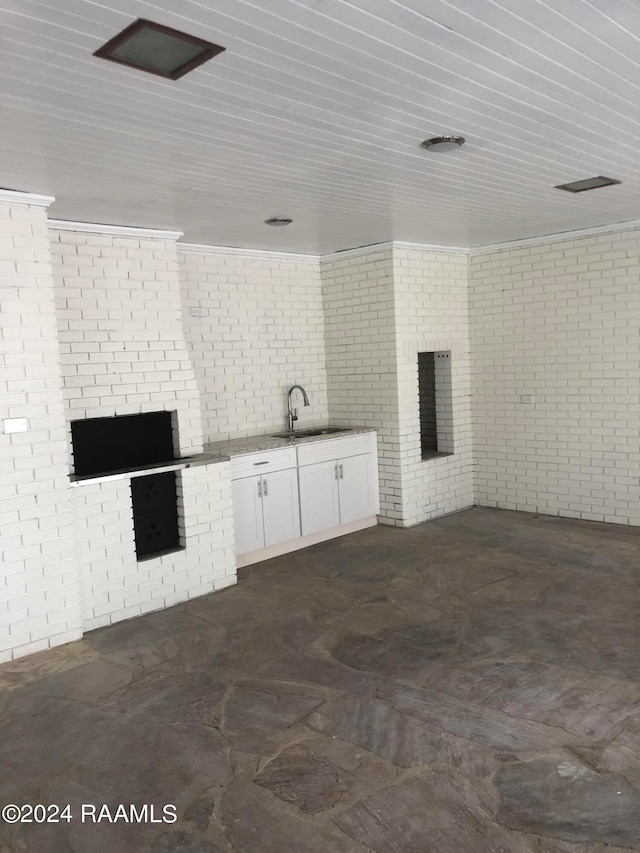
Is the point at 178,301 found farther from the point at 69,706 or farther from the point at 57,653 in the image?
the point at 69,706

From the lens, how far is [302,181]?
4.16 metres

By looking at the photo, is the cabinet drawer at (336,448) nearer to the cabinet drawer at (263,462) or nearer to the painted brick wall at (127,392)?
the cabinet drawer at (263,462)

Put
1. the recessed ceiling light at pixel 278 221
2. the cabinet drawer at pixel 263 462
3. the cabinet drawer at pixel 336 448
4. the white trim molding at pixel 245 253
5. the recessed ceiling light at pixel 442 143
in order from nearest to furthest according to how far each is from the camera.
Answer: the recessed ceiling light at pixel 442 143, the recessed ceiling light at pixel 278 221, the cabinet drawer at pixel 263 462, the white trim molding at pixel 245 253, the cabinet drawer at pixel 336 448

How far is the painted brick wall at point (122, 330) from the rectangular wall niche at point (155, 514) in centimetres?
43

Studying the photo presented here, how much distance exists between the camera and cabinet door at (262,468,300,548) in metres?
5.89

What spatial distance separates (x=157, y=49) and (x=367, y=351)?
4.63 m

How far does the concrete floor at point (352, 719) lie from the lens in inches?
101

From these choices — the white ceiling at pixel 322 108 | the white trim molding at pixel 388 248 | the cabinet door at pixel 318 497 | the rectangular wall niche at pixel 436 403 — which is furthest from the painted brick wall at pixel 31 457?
the rectangular wall niche at pixel 436 403

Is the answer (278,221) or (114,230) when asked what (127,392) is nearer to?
(114,230)

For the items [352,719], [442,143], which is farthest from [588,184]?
[352,719]

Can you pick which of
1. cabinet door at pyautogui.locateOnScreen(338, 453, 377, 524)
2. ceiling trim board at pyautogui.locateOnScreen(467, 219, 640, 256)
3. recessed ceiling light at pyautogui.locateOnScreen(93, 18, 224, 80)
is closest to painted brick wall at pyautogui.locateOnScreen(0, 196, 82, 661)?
recessed ceiling light at pyautogui.locateOnScreen(93, 18, 224, 80)

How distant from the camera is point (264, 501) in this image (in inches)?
231

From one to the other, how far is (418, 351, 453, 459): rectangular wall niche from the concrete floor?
7.52 feet

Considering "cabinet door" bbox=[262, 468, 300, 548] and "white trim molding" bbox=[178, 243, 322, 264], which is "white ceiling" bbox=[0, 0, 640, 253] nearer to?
"white trim molding" bbox=[178, 243, 322, 264]
